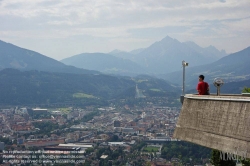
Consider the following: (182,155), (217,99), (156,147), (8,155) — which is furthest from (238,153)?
(156,147)

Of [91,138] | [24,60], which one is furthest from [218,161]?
[24,60]

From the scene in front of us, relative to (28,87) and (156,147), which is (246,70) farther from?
(156,147)

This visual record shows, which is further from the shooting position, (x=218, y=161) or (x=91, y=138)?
(x=91, y=138)

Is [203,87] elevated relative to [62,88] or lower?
elevated

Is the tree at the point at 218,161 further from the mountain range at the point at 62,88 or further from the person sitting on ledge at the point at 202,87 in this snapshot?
the mountain range at the point at 62,88

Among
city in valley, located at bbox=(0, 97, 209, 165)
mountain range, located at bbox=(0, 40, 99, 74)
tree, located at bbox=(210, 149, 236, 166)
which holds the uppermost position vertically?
mountain range, located at bbox=(0, 40, 99, 74)

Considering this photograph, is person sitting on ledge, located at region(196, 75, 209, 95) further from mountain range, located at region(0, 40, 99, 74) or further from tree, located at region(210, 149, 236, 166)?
mountain range, located at region(0, 40, 99, 74)

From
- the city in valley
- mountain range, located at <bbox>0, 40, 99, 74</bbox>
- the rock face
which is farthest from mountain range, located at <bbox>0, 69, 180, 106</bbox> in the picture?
the rock face

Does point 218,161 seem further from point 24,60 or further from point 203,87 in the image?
point 24,60
